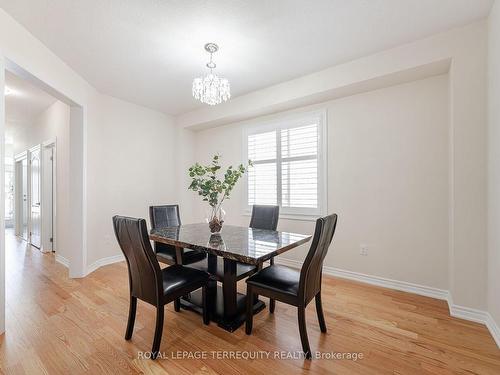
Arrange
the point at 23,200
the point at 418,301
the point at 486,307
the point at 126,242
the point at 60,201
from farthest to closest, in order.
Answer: the point at 23,200
the point at 60,201
the point at 418,301
the point at 486,307
the point at 126,242

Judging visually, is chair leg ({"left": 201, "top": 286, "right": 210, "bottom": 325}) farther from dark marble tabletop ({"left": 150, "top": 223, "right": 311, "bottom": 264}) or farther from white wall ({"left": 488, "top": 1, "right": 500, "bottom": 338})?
white wall ({"left": 488, "top": 1, "right": 500, "bottom": 338})

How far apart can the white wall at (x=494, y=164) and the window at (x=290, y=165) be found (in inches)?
63.9

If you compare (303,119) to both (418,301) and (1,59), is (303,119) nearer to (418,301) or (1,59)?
A: (418,301)

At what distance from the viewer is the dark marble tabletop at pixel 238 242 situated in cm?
166

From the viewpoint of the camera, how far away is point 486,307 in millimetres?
2045

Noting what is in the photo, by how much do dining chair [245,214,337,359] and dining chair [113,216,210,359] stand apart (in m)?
0.50

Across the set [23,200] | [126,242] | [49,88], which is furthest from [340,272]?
[23,200]

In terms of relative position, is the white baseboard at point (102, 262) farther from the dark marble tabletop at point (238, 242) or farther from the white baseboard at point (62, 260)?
the dark marble tabletop at point (238, 242)

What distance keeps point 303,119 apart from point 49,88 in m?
3.09

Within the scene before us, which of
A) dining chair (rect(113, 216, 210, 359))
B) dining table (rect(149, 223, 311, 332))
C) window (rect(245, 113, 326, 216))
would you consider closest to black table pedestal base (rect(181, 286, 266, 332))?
dining table (rect(149, 223, 311, 332))

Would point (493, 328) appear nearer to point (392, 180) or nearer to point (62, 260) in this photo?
point (392, 180)

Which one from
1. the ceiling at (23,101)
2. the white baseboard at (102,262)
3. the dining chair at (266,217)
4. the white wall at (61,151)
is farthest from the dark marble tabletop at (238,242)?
the ceiling at (23,101)

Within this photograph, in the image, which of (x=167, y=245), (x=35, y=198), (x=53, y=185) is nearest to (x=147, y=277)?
(x=167, y=245)

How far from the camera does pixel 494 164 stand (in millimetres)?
1874
